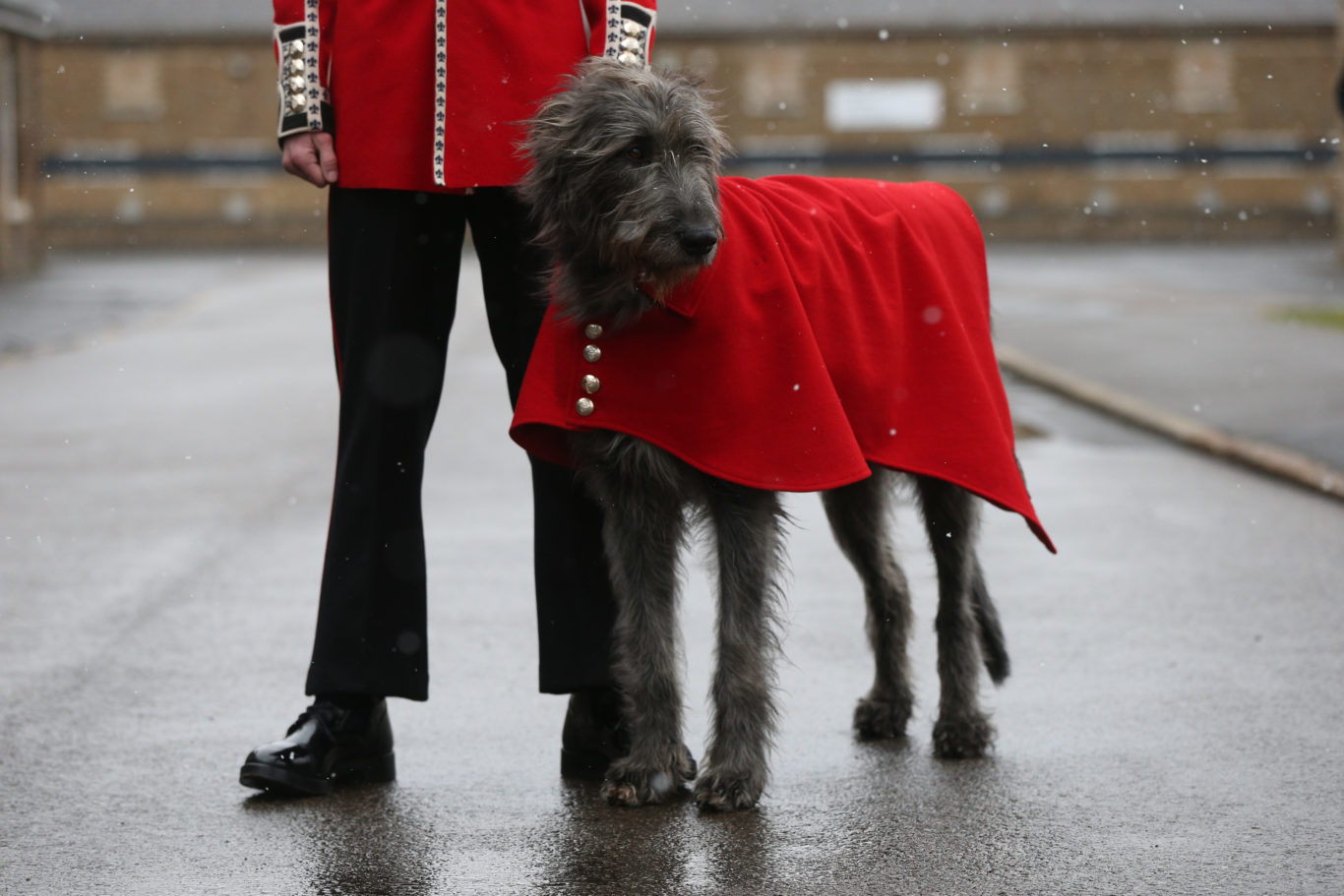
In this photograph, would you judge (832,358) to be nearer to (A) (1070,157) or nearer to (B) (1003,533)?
(B) (1003,533)

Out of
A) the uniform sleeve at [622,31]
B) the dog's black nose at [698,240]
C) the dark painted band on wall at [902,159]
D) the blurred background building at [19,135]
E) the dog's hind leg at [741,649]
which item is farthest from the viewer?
the dark painted band on wall at [902,159]

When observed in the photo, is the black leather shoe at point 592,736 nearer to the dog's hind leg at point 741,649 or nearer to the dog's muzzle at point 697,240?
the dog's hind leg at point 741,649

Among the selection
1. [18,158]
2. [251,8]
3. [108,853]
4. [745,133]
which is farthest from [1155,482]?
[251,8]

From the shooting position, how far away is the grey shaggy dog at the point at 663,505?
3500 millimetres

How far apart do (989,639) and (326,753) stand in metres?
1.81

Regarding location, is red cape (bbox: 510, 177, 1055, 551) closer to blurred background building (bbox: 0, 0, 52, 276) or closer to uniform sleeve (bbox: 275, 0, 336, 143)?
uniform sleeve (bbox: 275, 0, 336, 143)

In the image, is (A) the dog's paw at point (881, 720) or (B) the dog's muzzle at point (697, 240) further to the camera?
(A) the dog's paw at point (881, 720)

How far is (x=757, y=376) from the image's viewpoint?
3719 mm

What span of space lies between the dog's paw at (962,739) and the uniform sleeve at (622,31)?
6.02 ft

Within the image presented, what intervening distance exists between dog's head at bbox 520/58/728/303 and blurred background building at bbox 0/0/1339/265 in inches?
1671

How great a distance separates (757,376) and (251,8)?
46.6 m

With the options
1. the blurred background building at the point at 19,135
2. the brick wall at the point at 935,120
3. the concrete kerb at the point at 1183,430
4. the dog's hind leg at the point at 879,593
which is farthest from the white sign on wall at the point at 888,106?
the dog's hind leg at the point at 879,593

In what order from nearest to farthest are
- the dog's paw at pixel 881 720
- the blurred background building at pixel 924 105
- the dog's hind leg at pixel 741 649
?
the dog's hind leg at pixel 741 649
the dog's paw at pixel 881 720
the blurred background building at pixel 924 105

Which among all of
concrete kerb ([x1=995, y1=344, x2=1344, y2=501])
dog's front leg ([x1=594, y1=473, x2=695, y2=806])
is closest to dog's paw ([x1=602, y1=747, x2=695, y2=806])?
dog's front leg ([x1=594, y1=473, x2=695, y2=806])
